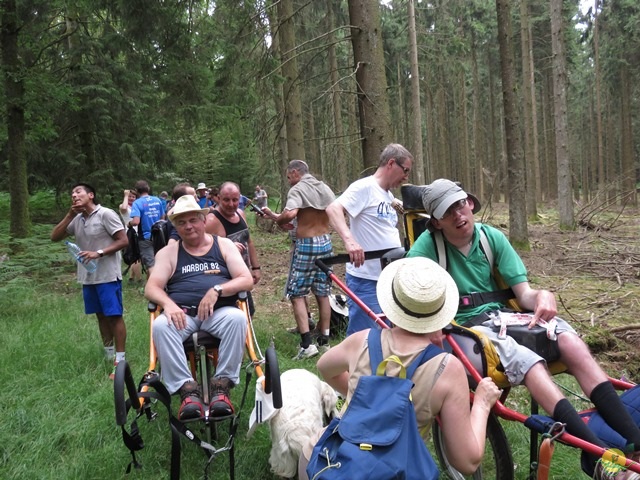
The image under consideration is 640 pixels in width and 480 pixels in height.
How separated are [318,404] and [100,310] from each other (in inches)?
119

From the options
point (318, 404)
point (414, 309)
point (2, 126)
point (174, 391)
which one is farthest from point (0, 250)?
point (414, 309)

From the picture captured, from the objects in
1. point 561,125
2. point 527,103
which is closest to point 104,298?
point 561,125

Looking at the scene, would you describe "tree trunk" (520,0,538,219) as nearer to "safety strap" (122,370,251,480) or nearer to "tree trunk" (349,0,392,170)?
"tree trunk" (349,0,392,170)

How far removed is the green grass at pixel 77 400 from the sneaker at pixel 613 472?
94 centimetres

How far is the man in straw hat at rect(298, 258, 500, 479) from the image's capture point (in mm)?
1953

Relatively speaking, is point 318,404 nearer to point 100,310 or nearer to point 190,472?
point 190,472

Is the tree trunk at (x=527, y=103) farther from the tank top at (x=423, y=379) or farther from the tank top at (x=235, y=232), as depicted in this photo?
the tank top at (x=423, y=379)

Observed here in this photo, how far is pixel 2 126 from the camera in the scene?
12.9 metres

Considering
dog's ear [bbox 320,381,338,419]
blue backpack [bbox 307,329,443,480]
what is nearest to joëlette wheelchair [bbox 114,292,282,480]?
dog's ear [bbox 320,381,338,419]

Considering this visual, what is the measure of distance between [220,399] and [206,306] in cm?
68

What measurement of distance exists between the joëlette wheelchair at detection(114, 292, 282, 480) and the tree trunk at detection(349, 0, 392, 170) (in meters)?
2.86

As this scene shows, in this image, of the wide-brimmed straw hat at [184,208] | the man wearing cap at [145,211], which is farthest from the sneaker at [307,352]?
the man wearing cap at [145,211]

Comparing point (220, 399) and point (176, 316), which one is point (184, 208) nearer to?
point (176, 316)

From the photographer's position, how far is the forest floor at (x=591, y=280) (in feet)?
16.4
